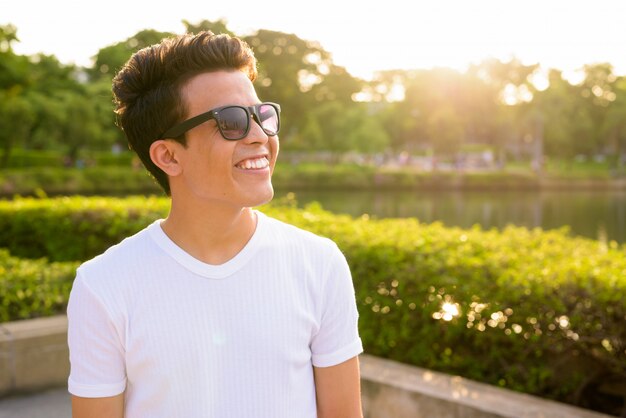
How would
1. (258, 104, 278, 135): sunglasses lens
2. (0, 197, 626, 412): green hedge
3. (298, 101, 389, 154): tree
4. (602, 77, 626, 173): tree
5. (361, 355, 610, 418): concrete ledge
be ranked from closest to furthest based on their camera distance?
(258, 104, 278, 135): sunglasses lens
(361, 355, 610, 418): concrete ledge
(0, 197, 626, 412): green hedge
(298, 101, 389, 154): tree
(602, 77, 626, 173): tree

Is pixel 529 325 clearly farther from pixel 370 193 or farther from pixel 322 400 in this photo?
pixel 370 193

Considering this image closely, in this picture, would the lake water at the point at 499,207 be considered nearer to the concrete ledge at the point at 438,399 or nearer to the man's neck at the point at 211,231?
the concrete ledge at the point at 438,399

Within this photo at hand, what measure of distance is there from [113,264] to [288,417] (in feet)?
1.68

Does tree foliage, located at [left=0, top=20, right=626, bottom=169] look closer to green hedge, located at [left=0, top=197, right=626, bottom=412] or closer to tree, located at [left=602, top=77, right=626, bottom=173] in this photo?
tree, located at [left=602, top=77, right=626, bottom=173]

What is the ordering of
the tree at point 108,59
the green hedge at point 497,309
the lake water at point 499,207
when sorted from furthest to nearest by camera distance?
1. the tree at point 108,59
2. the lake water at point 499,207
3. the green hedge at point 497,309

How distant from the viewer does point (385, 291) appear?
13.8 feet

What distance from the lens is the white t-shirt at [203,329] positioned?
4.93 feet

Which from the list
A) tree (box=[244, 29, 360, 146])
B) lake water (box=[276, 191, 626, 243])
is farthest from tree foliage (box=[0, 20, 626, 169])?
lake water (box=[276, 191, 626, 243])

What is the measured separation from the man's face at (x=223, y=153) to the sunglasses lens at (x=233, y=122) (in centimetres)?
2

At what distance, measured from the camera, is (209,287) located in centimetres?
155

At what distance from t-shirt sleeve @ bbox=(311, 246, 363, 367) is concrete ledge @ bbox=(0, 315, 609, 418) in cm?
178

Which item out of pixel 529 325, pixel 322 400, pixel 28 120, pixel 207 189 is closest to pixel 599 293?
pixel 529 325

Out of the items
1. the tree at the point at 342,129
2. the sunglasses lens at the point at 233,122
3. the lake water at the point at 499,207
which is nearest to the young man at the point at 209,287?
the sunglasses lens at the point at 233,122

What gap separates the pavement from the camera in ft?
13.1
